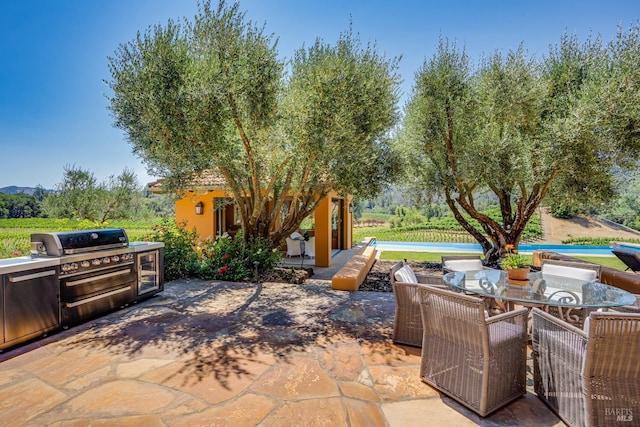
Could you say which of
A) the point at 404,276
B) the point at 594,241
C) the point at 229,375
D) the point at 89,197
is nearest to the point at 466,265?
the point at 404,276

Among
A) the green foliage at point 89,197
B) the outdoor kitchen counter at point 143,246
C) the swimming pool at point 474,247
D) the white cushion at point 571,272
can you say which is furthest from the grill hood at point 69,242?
the swimming pool at point 474,247

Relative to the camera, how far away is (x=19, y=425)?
247 centimetres

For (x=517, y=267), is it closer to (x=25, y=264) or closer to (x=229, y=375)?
(x=229, y=375)

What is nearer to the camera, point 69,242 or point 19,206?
point 69,242

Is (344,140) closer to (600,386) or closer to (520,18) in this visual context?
(600,386)

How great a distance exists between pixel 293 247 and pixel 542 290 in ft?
28.3

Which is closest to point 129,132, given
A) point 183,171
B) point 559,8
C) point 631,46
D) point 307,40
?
point 183,171

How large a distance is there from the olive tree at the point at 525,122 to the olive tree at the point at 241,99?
2448 mm

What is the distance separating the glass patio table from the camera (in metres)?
3.41

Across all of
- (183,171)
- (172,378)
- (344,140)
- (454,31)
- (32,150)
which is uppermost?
(454,31)

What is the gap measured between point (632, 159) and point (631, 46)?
110 inches

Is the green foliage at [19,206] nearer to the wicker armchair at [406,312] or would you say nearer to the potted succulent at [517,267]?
the wicker armchair at [406,312]

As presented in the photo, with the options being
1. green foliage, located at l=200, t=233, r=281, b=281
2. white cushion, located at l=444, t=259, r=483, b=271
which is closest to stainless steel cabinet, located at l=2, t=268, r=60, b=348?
green foliage, located at l=200, t=233, r=281, b=281

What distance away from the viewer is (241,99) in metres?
6.39
